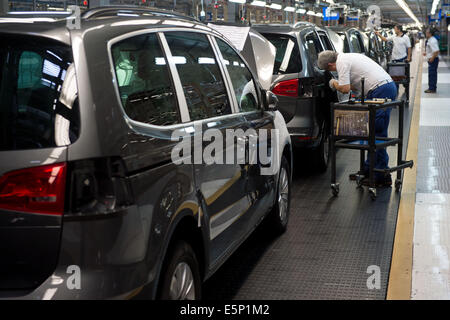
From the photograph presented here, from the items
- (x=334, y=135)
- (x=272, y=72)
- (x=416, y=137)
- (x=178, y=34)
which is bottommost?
(x=416, y=137)

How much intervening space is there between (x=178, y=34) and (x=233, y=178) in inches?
38.2

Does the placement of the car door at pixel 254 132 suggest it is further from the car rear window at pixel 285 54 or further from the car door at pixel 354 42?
the car door at pixel 354 42

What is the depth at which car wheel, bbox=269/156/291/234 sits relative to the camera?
5473 mm

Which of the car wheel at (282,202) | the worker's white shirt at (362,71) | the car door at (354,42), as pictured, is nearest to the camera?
the car wheel at (282,202)

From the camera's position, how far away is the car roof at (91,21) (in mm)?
2707

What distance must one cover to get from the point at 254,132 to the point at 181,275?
1.75 meters

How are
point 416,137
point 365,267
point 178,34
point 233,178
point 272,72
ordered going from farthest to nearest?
point 416,137, point 272,72, point 365,267, point 233,178, point 178,34

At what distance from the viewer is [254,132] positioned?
15.1 feet

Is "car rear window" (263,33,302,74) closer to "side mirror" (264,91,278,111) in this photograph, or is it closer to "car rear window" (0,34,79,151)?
"side mirror" (264,91,278,111)

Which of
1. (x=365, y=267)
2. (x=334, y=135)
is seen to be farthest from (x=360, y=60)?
(x=365, y=267)

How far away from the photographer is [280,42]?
316 inches

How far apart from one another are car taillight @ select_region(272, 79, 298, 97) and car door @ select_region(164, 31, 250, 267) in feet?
11.1

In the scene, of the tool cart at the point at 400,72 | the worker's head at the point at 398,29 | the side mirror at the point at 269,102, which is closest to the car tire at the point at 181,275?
the side mirror at the point at 269,102
